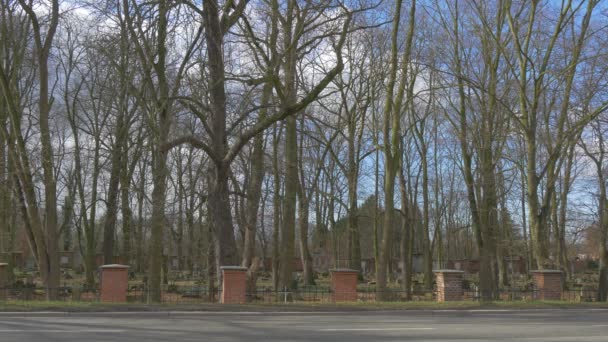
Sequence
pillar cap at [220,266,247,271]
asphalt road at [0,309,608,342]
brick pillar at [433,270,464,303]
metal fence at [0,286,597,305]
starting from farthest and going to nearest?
metal fence at [0,286,597,305] < brick pillar at [433,270,464,303] < pillar cap at [220,266,247,271] < asphalt road at [0,309,608,342]

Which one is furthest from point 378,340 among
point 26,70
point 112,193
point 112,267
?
point 26,70

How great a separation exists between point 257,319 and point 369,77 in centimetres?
1944

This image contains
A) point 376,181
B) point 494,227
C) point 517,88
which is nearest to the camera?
point 517,88

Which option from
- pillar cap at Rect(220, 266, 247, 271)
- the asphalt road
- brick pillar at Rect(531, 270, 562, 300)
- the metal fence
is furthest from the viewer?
brick pillar at Rect(531, 270, 562, 300)

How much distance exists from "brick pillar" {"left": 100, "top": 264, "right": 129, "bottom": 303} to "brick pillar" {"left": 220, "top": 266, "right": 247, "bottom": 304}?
9.32 feet

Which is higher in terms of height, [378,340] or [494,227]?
[494,227]

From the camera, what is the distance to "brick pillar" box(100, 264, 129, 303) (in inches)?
698

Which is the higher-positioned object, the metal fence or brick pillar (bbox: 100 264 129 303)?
brick pillar (bbox: 100 264 129 303)

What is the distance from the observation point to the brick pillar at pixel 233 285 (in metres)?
17.8

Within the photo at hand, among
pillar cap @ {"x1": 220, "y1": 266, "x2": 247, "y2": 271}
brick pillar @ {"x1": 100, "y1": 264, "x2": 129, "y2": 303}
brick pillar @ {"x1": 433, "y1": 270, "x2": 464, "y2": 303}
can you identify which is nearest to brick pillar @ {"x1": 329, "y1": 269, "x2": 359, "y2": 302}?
brick pillar @ {"x1": 433, "y1": 270, "x2": 464, "y2": 303}

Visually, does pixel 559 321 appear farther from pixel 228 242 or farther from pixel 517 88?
pixel 517 88

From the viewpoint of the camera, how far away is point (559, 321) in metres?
14.3

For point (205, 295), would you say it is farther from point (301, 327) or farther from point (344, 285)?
point (301, 327)

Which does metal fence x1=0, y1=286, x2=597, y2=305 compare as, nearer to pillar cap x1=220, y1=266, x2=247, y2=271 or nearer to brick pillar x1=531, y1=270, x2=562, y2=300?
brick pillar x1=531, y1=270, x2=562, y2=300
